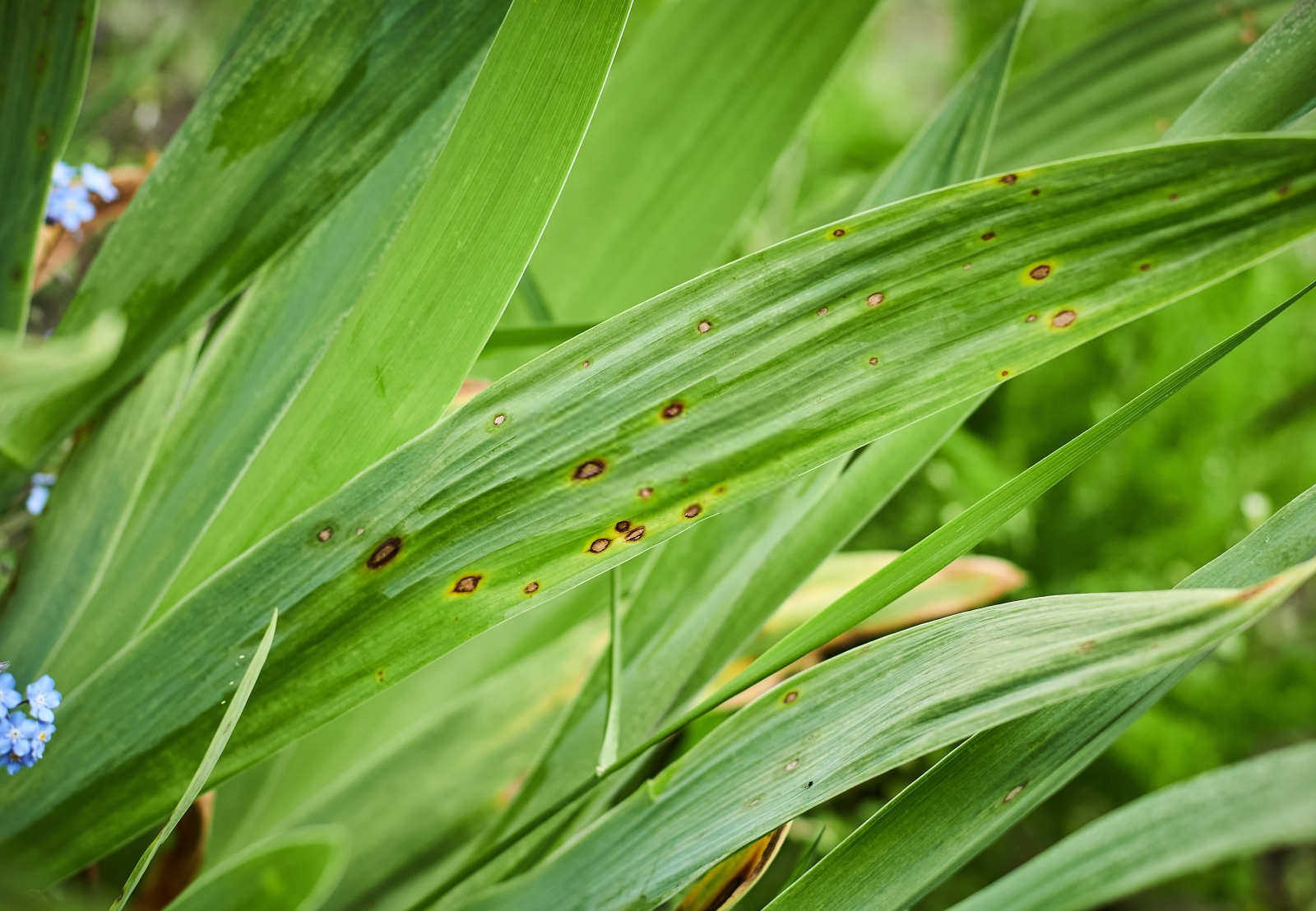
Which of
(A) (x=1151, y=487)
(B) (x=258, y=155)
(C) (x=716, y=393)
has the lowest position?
(C) (x=716, y=393)

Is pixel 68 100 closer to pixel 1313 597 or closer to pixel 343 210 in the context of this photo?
pixel 343 210

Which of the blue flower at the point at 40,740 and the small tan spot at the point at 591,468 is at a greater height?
the small tan spot at the point at 591,468

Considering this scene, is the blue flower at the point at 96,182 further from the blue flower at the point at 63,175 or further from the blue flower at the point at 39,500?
the blue flower at the point at 39,500

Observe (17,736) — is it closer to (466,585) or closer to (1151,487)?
(466,585)

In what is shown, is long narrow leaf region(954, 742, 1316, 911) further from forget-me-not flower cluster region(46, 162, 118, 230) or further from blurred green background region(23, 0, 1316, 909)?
blurred green background region(23, 0, 1316, 909)

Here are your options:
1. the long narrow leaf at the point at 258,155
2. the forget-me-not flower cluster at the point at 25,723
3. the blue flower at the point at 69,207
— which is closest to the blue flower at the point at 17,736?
the forget-me-not flower cluster at the point at 25,723

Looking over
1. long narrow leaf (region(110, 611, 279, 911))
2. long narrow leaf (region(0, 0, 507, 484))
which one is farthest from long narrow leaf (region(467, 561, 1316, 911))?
long narrow leaf (region(0, 0, 507, 484))

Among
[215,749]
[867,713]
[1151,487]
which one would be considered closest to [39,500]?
[215,749]
